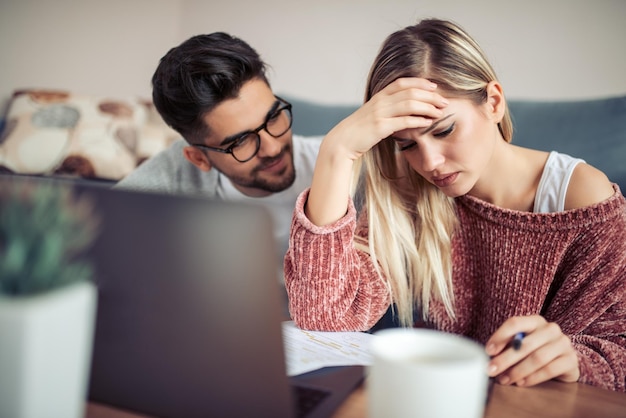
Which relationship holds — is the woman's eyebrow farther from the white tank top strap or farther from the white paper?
the white paper

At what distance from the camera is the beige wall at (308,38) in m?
2.06

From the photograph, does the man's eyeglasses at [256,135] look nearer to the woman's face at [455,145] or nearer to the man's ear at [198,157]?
the man's ear at [198,157]

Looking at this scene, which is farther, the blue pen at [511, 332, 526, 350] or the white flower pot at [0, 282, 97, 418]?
the blue pen at [511, 332, 526, 350]

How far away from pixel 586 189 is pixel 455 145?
26cm

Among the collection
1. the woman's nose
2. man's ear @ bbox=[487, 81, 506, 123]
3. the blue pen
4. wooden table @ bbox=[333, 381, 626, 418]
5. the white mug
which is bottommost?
wooden table @ bbox=[333, 381, 626, 418]

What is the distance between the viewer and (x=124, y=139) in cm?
264

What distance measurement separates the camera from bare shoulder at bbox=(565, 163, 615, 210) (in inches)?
37.2

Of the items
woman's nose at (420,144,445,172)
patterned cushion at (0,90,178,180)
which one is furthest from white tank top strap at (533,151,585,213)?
patterned cushion at (0,90,178,180)

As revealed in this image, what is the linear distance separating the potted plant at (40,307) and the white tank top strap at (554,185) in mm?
889

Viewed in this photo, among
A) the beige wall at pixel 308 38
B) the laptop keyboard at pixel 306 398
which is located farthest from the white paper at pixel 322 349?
the beige wall at pixel 308 38

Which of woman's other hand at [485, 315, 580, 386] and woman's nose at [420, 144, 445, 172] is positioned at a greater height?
woman's nose at [420, 144, 445, 172]

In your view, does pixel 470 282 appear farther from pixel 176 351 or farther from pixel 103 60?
pixel 103 60

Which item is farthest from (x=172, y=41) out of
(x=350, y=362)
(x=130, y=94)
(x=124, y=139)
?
(x=350, y=362)

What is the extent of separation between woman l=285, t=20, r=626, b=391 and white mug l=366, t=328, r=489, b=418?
0.46m
